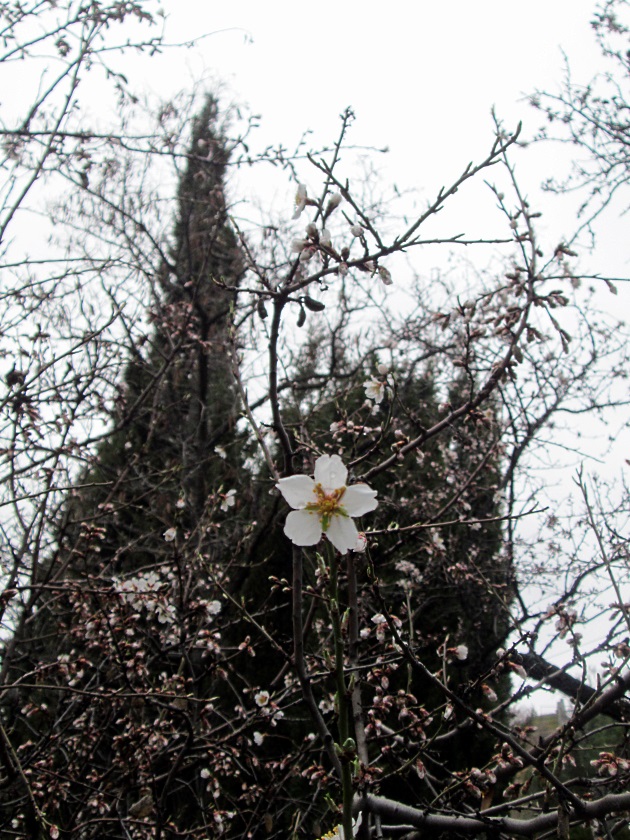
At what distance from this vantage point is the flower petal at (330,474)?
114 cm

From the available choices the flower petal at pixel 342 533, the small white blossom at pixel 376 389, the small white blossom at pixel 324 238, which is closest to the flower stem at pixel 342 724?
the flower petal at pixel 342 533

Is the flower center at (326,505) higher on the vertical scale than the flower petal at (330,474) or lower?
lower

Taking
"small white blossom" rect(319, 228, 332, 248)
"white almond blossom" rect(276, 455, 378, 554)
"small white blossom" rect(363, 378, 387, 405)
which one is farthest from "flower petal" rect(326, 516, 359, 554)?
"small white blossom" rect(363, 378, 387, 405)

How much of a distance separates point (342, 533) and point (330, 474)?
0.12m

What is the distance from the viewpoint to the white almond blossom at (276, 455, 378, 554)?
113 centimetres

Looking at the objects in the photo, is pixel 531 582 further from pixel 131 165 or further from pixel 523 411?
pixel 131 165

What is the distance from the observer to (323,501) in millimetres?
1146

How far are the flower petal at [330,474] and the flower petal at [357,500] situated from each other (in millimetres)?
25

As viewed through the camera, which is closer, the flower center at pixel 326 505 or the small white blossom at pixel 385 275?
the flower center at pixel 326 505

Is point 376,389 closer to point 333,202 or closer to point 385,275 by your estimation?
point 385,275

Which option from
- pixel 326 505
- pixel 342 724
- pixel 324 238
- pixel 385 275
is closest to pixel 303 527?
pixel 326 505

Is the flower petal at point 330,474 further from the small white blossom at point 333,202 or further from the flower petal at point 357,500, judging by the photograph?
the small white blossom at point 333,202

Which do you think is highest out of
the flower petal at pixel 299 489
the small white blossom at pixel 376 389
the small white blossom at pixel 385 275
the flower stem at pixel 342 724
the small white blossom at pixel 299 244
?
the small white blossom at pixel 299 244

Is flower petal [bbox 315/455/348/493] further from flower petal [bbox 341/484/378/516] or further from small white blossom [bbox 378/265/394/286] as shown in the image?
small white blossom [bbox 378/265/394/286]
